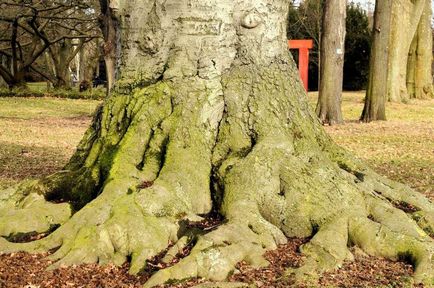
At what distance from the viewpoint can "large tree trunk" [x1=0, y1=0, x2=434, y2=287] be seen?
4863mm

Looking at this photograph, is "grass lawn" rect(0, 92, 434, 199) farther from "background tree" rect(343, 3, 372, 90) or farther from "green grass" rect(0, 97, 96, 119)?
"background tree" rect(343, 3, 372, 90)

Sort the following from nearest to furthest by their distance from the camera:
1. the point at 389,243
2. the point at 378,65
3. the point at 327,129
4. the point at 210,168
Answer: the point at 389,243
the point at 210,168
the point at 327,129
the point at 378,65

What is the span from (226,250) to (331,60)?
1348 centimetres

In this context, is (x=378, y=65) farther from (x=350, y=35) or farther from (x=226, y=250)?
(x=350, y=35)

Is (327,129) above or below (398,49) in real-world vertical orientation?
below

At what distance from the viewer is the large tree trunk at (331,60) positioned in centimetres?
1719

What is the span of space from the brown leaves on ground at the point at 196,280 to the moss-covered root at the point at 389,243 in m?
0.09

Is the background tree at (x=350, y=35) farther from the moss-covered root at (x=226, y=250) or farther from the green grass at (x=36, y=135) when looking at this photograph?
the moss-covered root at (x=226, y=250)

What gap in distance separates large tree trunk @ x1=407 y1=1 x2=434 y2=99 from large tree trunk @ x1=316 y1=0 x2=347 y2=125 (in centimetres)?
1201

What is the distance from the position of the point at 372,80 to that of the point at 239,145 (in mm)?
13458

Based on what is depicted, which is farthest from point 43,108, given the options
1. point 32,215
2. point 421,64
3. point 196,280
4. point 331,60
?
point 196,280

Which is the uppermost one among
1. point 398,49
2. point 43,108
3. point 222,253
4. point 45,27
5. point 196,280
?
point 45,27

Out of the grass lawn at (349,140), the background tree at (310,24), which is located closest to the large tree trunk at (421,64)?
the grass lawn at (349,140)

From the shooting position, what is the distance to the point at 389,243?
197 inches
